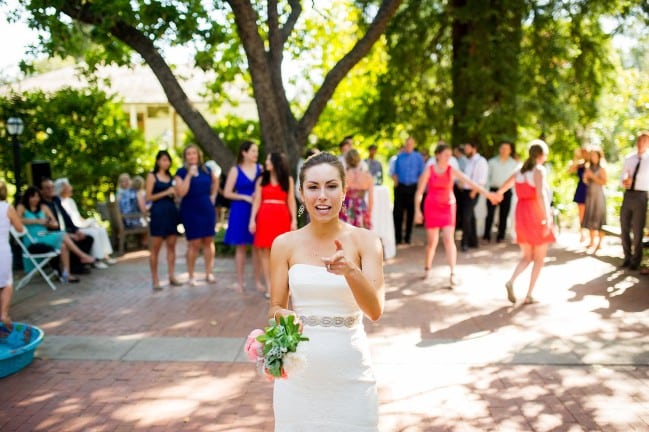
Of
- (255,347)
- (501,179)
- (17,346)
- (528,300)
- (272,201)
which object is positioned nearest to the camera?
(255,347)

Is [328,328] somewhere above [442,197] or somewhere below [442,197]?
below

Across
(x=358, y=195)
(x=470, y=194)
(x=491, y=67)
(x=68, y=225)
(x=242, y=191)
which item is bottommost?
(x=68, y=225)

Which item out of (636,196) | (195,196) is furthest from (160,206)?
(636,196)

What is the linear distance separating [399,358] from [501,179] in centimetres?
739

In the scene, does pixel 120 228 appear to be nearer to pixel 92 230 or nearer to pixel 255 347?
pixel 92 230

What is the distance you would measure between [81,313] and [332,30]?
13.0m

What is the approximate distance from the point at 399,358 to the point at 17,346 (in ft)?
12.4

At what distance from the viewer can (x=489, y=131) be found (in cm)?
1365

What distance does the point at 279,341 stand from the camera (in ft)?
8.05

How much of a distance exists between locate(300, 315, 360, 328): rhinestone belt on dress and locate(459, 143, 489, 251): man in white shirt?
9463 millimetres

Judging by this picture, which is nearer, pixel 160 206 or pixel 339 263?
pixel 339 263

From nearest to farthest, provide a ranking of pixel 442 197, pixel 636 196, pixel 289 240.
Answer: pixel 289 240 → pixel 442 197 → pixel 636 196

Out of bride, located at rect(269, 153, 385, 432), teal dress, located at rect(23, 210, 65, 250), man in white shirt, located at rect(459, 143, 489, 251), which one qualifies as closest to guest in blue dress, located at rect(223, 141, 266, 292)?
teal dress, located at rect(23, 210, 65, 250)

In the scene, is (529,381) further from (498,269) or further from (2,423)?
(498,269)
